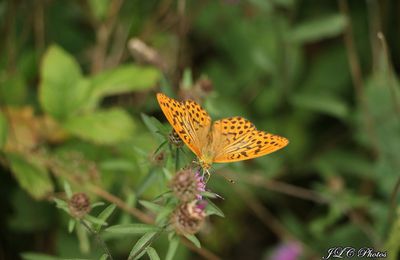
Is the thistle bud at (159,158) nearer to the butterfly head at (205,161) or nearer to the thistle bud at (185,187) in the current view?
the butterfly head at (205,161)

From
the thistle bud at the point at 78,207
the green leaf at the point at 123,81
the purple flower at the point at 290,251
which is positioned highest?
the green leaf at the point at 123,81

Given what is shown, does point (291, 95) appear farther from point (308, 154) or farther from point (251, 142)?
point (251, 142)

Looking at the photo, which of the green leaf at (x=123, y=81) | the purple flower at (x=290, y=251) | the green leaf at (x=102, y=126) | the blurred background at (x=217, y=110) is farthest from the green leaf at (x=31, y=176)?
the purple flower at (x=290, y=251)

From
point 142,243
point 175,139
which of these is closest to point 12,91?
point 175,139

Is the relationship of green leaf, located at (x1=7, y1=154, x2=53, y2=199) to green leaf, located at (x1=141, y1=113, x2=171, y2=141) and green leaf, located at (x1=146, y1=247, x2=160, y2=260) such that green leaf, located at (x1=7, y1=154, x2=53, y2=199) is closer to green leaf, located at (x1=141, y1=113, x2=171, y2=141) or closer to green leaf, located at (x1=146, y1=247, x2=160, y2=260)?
green leaf, located at (x1=141, y1=113, x2=171, y2=141)

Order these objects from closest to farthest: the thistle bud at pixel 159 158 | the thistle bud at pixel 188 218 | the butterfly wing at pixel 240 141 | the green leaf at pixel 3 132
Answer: the thistle bud at pixel 188 218
the butterfly wing at pixel 240 141
the thistle bud at pixel 159 158
the green leaf at pixel 3 132

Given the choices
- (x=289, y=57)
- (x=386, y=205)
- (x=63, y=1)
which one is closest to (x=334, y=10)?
(x=289, y=57)
